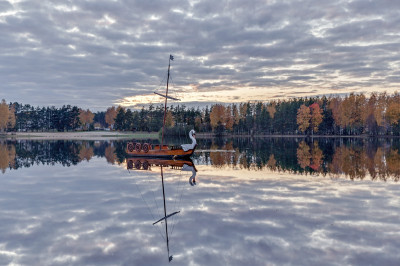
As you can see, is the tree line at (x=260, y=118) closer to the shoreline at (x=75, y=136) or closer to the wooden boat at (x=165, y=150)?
the shoreline at (x=75, y=136)

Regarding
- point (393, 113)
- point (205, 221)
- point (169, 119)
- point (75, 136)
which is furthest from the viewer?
point (169, 119)

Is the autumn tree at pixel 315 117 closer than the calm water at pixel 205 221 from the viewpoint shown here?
No

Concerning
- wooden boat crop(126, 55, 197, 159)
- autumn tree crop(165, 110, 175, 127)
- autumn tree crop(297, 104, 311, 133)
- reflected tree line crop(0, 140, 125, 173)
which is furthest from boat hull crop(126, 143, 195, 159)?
autumn tree crop(165, 110, 175, 127)

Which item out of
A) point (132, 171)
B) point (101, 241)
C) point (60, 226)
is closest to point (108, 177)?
point (132, 171)

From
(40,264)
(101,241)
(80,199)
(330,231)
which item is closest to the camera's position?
(40,264)

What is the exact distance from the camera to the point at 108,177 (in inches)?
1015

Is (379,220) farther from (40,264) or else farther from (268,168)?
(268,168)

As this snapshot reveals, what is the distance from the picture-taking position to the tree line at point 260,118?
Result: 12736cm

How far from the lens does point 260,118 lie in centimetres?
15125

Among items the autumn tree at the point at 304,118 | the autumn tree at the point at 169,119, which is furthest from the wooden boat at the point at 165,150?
the autumn tree at the point at 169,119

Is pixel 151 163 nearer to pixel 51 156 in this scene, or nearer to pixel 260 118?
pixel 51 156

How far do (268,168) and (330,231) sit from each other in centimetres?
1787

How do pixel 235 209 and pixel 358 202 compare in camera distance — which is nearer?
pixel 235 209

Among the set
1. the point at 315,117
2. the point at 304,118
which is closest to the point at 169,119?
the point at 304,118
